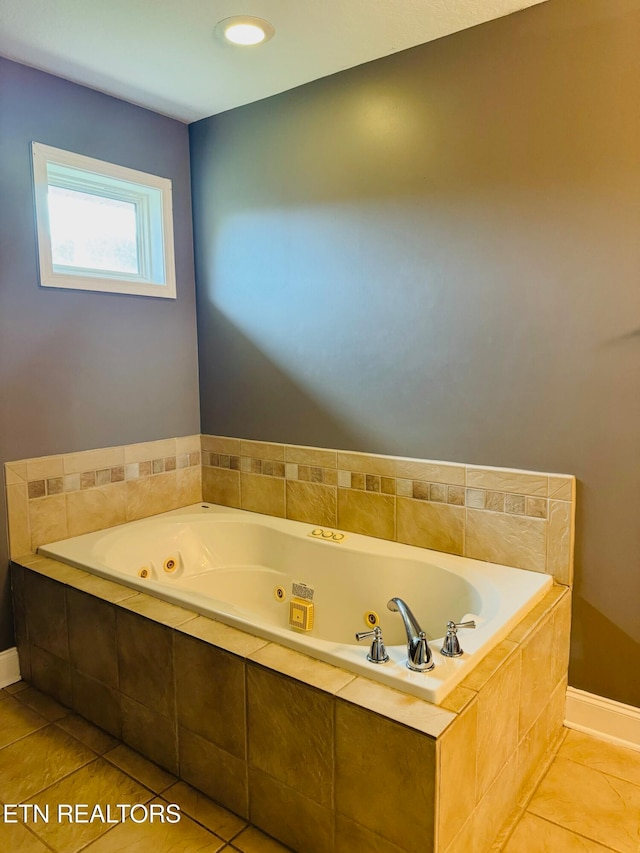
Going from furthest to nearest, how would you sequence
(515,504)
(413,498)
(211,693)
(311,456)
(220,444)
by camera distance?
(220,444), (311,456), (413,498), (515,504), (211,693)

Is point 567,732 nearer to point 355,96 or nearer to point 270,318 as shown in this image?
point 270,318

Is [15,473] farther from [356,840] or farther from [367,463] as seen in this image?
[356,840]

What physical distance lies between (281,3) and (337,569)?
211 cm

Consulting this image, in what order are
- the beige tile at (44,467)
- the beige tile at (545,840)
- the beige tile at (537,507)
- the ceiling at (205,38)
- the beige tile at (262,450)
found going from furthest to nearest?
the beige tile at (262,450) < the beige tile at (44,467) < the beige tile at (537,507) < the ceiling at (205,38) < the beige tile at (545,840)

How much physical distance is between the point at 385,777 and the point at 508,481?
1.16 metres

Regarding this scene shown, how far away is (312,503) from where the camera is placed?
2.80 metres

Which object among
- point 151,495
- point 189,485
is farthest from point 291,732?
point 189,485

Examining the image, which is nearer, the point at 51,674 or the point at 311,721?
the point at 311,721

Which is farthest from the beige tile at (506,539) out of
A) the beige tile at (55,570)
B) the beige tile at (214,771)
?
the beige tile at (55,570)

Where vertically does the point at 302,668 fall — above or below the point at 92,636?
above

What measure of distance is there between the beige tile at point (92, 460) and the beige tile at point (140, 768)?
1200 mm

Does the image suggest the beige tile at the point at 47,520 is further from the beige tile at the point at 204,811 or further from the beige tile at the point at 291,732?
the beige tile at the point at 291,732

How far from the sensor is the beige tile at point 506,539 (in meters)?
2.15

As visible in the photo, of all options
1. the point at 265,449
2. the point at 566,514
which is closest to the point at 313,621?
the point at 265,449
